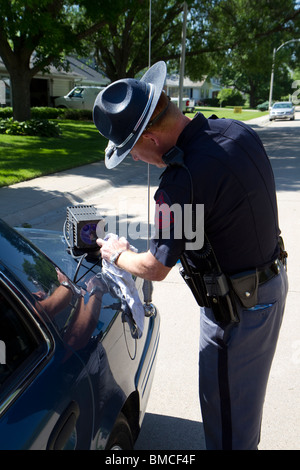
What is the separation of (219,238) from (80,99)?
3007cm

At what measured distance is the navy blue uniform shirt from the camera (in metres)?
1.69

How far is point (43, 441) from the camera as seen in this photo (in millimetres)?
1443

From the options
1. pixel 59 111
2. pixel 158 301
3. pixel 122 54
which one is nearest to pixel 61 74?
pixel 59 111

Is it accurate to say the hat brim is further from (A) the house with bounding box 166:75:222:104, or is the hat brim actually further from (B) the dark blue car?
(A) the house with bounding box 166:75:222:104

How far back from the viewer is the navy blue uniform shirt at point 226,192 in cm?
169

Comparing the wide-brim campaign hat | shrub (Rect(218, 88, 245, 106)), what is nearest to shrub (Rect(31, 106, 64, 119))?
the wide-brim campaign hat

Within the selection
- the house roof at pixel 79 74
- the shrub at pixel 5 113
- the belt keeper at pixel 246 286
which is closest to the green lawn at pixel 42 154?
the shrub at pixel 5 113

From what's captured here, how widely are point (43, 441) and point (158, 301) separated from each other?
3205mm

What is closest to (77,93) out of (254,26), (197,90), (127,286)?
(254,26)

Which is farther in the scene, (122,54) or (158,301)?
(122,54)

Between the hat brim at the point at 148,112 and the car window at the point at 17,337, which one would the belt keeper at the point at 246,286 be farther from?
the car window at the point at 17,337

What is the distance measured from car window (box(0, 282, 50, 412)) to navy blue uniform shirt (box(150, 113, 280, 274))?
0.52 m

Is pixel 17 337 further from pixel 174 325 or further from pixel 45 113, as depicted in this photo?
pixel 45 113
